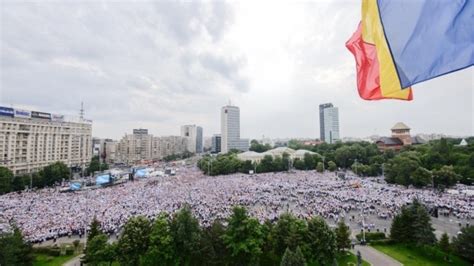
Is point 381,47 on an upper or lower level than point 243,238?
upper

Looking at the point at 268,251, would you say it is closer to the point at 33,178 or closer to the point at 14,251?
the point at 14,251

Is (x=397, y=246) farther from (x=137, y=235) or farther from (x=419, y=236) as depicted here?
(x=137, y=235)


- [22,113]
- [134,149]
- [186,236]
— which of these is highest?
[22,113]

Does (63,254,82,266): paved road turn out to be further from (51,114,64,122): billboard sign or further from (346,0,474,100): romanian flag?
(51,114,64,122): billboard sign

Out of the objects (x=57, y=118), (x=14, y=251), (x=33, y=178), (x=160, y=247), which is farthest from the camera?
(x=57, y=118)

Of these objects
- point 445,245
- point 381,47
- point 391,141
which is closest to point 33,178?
point 445,245

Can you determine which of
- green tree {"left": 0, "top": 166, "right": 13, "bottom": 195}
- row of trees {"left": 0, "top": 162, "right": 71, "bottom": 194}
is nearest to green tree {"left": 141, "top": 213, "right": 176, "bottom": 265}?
green tree {"left": 0, "top": 166, "right": 13, "bottom": 195}
